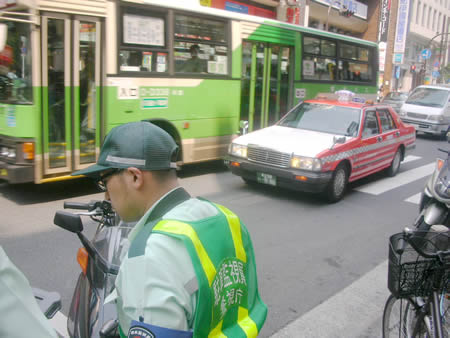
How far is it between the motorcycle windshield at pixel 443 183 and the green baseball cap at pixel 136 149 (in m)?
3.89

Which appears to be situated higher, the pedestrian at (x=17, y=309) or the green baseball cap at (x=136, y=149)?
the green baseball cap at (x=136, y=149)

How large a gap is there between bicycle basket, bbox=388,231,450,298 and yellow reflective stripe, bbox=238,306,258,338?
43.3 inches

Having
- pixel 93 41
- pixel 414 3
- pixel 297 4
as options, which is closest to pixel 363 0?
pixel 297 4

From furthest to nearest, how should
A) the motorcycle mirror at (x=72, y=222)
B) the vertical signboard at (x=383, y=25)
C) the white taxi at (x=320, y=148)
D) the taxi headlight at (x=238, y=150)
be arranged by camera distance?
the vertical signboard at (x=383, y=25)
the taxi headlight at (x=238, y=150)
the white taxi at (x=320, y=148)
the motorcycle mirror at (x=72, y=222)

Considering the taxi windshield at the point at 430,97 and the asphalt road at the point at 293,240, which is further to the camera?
the taxi windshield at the point at 430,97

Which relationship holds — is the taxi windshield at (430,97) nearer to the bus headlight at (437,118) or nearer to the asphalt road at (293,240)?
the bus headlight at (437,118)

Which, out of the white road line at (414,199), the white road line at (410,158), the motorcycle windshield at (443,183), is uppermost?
the motorcycle windshield at (443,183)

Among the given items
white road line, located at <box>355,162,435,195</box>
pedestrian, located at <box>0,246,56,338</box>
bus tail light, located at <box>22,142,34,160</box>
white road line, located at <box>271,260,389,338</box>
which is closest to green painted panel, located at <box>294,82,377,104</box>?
white road line, located at <box>355,162,435,195</box>

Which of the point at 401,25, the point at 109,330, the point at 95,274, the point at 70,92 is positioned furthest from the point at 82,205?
the point at 401,25

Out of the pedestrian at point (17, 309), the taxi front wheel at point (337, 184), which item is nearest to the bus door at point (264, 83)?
the taxi front wheel at point (337, 184)

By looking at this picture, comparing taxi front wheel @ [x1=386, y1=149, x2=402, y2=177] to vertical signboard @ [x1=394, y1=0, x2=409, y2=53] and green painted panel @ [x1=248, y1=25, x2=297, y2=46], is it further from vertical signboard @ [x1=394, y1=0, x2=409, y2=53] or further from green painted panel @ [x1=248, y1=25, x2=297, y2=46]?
vertical signboard @ [x1=394, y1=0, x2=409, y2=53]

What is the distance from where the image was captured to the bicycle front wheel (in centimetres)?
286

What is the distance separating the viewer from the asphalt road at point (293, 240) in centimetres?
429

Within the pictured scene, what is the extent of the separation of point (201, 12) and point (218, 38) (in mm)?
682
